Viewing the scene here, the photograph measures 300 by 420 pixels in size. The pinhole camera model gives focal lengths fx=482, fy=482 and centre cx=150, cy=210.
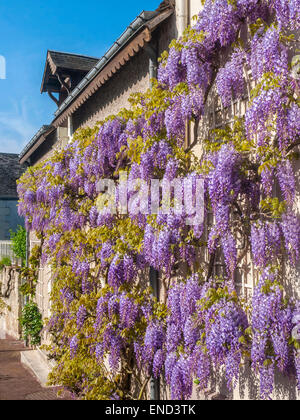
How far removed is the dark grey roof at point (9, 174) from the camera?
76.9 ft

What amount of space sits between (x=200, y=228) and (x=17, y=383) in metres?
5.96

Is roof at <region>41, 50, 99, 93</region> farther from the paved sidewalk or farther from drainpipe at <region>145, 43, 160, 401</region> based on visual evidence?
the paved sidewalk

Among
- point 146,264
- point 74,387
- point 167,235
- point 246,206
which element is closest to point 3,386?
point 74,387

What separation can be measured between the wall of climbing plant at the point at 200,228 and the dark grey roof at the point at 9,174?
17.3m

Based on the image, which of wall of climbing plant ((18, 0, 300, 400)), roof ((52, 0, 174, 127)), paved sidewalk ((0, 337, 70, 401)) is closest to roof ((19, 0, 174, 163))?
roof ((52, 0, 174, 127))

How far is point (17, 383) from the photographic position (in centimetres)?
890

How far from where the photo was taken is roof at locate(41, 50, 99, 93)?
1206cm

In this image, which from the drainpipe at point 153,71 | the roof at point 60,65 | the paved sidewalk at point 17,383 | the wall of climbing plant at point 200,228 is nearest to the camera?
the wall of climbing plant at point 200,228

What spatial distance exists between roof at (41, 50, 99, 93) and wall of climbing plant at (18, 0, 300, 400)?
18.6 feet

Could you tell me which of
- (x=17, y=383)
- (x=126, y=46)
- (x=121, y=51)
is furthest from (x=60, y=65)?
(x=17, y=383)

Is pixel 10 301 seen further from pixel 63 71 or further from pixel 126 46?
pixel 126 46

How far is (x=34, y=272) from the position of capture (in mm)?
11438

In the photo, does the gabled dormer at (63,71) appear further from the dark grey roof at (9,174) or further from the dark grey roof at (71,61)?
the dark grey roof at (9,174)

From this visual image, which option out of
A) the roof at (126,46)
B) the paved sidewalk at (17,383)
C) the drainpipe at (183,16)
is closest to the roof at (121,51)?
the roof at (126,46)
